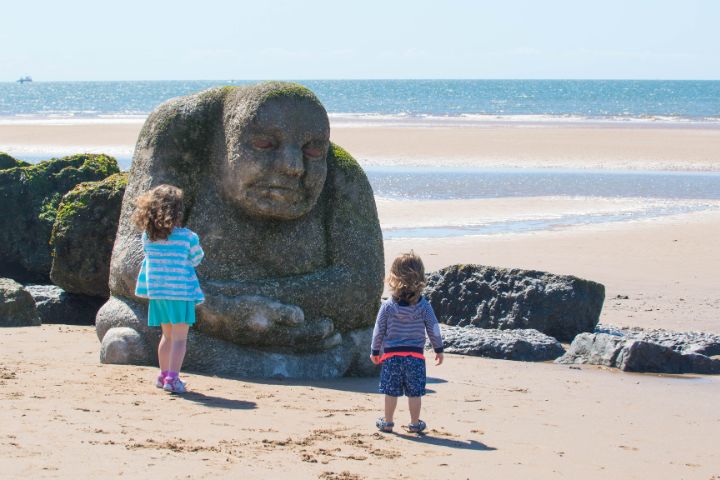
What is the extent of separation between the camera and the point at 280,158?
26.5 feet

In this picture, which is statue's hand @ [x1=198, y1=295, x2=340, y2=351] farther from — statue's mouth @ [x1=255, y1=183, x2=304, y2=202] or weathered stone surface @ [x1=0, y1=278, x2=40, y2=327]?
weathered stone surface @ [x1=0, y1=278, x2=40, y2=327]

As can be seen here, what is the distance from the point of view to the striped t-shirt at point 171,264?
24.3 ft

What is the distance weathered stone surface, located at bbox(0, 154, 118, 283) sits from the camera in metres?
11.7

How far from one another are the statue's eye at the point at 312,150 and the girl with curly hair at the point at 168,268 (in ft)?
3.74

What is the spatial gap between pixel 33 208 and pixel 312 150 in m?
4.61

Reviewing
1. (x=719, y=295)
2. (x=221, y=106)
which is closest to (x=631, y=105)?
(x=719, y=295)

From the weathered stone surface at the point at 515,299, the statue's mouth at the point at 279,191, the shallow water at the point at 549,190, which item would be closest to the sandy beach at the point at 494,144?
the shallow water at the point at 549,190

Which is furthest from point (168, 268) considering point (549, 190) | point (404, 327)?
point (549, 190)

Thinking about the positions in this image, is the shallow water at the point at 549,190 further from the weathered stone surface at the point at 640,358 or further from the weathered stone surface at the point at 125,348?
the weathered stone surface at the point at 125,348

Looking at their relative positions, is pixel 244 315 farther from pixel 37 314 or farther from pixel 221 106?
pixel 37 314

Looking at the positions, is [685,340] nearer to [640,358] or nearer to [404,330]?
[640,358]

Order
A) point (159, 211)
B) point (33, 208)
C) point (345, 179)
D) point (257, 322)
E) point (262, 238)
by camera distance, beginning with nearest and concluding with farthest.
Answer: point (159, 211)
point (257, 322)
point (262, 238)
point (345, 179)
point (33, 208)

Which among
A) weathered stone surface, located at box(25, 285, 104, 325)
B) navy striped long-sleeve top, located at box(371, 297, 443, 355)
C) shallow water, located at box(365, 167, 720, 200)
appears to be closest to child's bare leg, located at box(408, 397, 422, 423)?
navy striped long-sleeve top, located at box(371, 297, 443, 355)


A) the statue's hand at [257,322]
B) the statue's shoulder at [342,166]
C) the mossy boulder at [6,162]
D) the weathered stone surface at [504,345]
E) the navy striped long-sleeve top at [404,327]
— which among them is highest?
the statue's shoulder at [342,166]
